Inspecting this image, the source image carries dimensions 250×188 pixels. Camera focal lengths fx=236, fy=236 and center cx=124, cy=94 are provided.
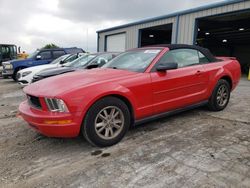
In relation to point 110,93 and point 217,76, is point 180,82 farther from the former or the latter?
point 110,93

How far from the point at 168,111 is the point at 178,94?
1.18 ft

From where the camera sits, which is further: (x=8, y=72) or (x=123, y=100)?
(x=8, y=72)

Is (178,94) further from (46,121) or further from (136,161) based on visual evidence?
(46,121)

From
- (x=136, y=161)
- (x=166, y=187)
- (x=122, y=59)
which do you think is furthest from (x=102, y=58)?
(x=166, y=187)

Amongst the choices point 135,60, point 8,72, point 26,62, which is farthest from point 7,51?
point 135,60

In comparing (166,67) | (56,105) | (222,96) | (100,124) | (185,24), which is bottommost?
(100,124)

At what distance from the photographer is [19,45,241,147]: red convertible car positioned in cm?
316

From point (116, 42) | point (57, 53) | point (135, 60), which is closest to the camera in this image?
point (135, 60)

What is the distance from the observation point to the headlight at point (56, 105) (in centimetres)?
312

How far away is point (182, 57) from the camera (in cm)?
454

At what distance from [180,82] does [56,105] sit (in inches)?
87.5

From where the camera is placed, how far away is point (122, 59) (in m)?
4.64

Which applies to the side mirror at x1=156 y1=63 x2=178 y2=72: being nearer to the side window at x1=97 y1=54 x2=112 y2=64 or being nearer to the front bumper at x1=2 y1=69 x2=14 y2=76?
the side window at x1=97 y1=54 x2=112 y2=64

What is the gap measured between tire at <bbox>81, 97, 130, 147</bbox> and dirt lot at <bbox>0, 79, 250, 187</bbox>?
0.49ft
